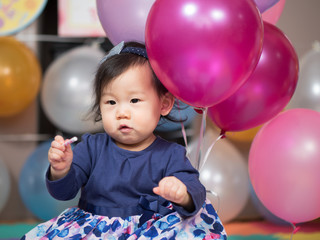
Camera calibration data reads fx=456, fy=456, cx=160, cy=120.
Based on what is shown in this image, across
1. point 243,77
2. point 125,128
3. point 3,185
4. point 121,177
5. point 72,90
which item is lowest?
point 3,185

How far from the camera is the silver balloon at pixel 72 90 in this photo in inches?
92.9

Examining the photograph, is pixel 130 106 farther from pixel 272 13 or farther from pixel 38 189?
pixel 38 189

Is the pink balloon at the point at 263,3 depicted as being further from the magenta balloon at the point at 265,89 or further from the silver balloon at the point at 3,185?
the silver balloon at the point at 3,185

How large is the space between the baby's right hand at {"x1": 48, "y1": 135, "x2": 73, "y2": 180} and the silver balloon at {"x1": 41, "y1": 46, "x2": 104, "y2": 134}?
3.57ft

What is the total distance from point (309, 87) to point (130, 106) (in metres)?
1.40

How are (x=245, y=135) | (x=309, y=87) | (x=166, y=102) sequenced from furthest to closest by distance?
(x=245, y=135), (x=309, y=87), (x=166, y=102)

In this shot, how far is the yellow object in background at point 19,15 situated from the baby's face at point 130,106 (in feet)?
5.75

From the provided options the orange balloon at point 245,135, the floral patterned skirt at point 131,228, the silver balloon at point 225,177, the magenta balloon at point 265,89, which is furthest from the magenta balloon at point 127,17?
the orange balloon at point 245,135

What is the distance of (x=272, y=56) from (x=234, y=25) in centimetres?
42

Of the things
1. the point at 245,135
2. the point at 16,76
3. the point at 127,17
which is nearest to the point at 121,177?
the point at 127,17

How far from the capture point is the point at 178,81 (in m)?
1.19

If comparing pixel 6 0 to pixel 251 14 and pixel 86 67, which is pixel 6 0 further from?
pixel 251 14

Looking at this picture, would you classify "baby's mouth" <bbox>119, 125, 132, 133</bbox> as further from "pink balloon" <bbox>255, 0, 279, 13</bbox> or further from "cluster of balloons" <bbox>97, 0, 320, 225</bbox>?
"pink balloon" <bbox>255, 0, 279, 13</bbox>

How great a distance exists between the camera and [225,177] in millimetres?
2371
